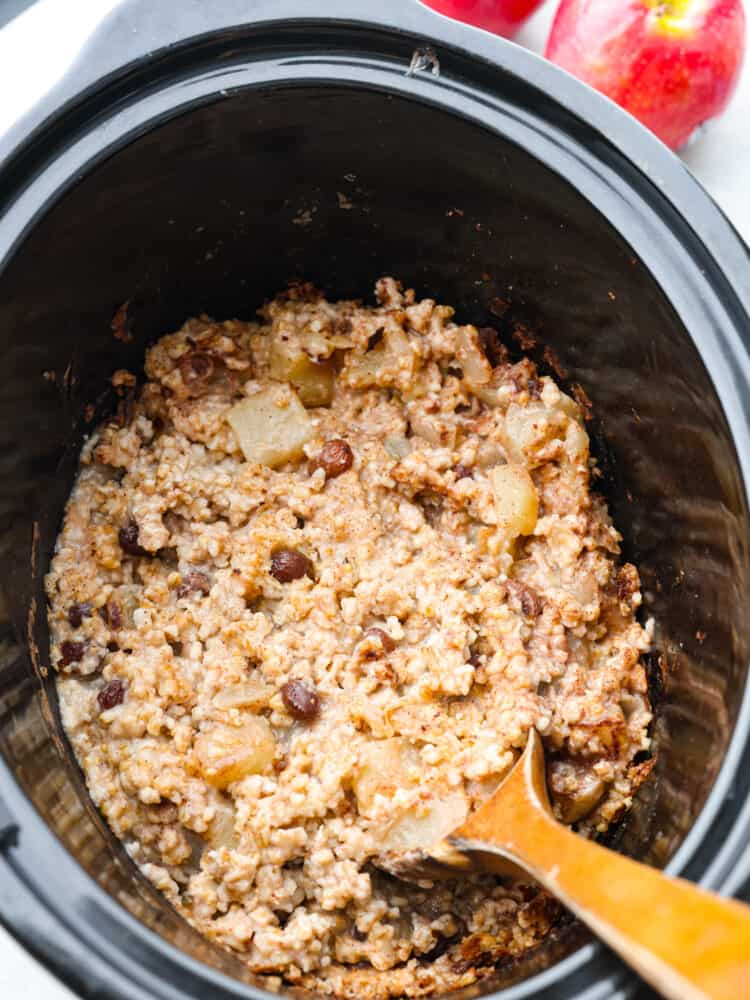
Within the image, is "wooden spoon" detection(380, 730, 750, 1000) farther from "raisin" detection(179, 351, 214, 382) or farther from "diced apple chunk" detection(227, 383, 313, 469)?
"raisin" detection(179, 351, 214, 382)

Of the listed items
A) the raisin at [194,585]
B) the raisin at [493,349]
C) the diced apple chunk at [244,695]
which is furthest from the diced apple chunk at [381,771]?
the raisin at [493,349]

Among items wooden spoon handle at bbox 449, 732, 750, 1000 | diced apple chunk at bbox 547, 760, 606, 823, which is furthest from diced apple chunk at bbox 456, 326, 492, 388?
wooden spoon handle at bbox 449, 732, 750, 1000

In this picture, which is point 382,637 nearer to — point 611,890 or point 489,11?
point 611,890

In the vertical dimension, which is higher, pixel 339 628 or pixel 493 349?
pixel 493 349

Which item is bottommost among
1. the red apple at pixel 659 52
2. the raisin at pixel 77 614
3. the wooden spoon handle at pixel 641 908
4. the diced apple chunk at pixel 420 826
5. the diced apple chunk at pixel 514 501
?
the wooden spoon handle at pixel 641 908

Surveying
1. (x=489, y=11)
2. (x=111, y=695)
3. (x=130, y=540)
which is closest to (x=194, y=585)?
(x=130, y=540)

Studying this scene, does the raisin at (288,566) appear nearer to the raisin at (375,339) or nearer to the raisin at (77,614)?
the raisin at (77,614)
